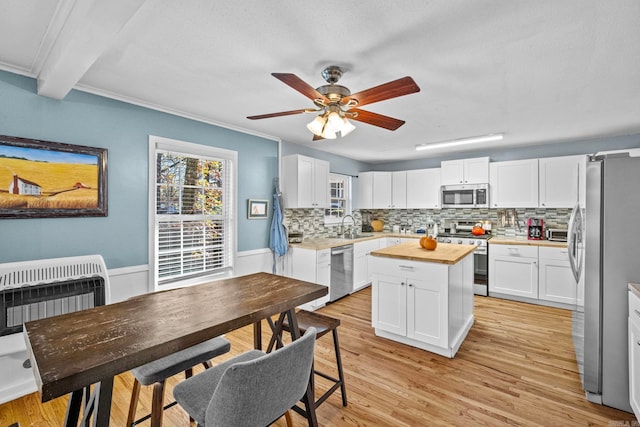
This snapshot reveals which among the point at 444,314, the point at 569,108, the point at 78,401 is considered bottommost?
the point at 444,314

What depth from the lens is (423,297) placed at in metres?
2.85

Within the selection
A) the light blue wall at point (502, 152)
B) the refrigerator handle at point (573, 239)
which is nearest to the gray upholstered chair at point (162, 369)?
the refrigerator handle at point (573, 239)

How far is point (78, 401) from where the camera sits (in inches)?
44.5

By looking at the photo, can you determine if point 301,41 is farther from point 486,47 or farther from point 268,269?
point 268,269

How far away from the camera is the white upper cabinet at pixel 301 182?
4.26 meters

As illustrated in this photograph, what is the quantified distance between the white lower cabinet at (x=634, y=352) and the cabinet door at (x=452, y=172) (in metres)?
3.47

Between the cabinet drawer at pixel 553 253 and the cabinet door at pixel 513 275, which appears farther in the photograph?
the cabinet door at pixel 513 275

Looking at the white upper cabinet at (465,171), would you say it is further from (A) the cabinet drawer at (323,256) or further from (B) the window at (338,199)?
(A) the cabinet drawer at (323,256)

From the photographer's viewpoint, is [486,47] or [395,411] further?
[395,411]

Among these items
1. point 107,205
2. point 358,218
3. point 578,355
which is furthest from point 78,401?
point 358,218

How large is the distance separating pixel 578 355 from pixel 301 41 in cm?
347

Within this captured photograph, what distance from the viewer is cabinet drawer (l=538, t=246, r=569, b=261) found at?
4.03 m

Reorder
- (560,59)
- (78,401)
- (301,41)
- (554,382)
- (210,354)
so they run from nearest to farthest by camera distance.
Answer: (78,401) → (210,354) → (301,41) → (560,59) → (554,382)

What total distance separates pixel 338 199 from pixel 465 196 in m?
2.25
